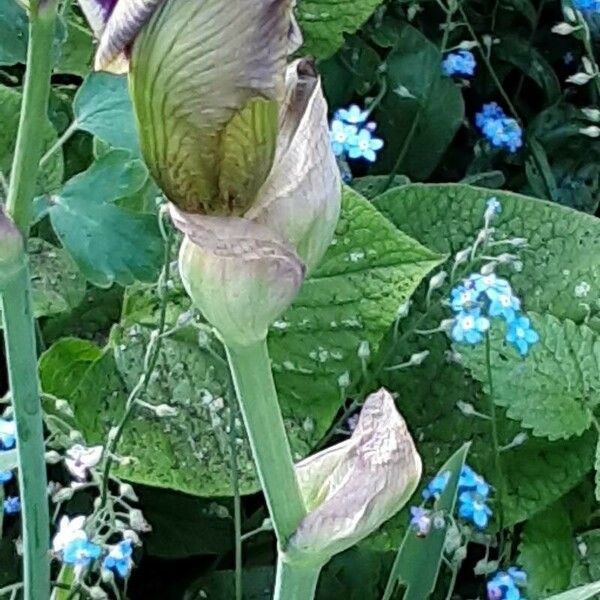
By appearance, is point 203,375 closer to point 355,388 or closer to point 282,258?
point 355,388

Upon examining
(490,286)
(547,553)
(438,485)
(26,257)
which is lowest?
(547,553)

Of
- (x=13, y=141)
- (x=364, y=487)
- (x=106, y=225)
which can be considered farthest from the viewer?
(x=13, y=141)

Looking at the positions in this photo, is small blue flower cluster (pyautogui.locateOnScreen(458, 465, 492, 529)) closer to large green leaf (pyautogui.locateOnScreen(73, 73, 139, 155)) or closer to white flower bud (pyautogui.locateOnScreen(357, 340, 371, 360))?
white flower bud (pyautogui.locateOnScreen(357, 340, 371, 360))

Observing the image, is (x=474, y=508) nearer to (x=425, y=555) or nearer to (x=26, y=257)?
(x=425, y=555)

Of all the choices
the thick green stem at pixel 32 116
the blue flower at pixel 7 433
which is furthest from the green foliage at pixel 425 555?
the thick green stem at pixel 32 116

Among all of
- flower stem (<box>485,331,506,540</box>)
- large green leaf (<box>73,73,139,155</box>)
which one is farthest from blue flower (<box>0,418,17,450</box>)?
flower stem (<box>485,331,506,540</box>)

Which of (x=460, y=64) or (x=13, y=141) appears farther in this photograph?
(x=460, y=64)

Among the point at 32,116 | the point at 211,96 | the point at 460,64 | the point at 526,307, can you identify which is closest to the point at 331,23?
the point at 460,64
